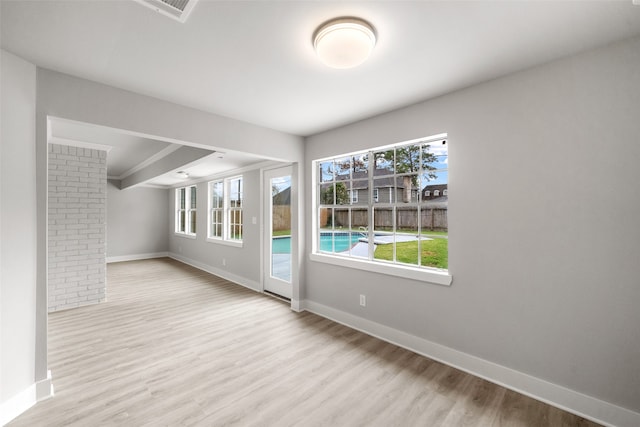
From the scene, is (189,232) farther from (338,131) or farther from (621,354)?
(621,354)

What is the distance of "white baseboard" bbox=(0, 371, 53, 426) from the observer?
181 centimetres

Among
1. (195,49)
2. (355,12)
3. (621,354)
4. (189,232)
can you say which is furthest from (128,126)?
(189,232)

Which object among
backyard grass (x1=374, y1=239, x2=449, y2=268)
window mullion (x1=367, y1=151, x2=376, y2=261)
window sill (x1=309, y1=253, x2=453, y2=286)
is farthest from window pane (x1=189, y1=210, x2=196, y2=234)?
backyard grass (x1=374, y1=239, x2=449, y2=268)

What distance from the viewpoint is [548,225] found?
6.69 feet

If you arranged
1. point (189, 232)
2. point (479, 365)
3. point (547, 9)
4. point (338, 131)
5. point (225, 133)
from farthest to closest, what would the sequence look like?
point (189, 232) < point (338, 131) < point (225, 133) < point (479, 365) < point (547, 9)

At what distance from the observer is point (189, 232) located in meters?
7.97

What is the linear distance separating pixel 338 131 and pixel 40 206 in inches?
118

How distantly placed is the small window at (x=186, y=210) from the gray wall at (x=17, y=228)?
5.75 meters

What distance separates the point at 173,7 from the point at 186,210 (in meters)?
7.39

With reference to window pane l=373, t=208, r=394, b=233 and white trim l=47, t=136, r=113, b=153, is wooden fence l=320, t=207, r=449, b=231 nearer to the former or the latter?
window pane l=373, t=208, r=394, b=233

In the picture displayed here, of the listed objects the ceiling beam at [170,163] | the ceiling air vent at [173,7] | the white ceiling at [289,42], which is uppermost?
the white ceiling at [289,42]

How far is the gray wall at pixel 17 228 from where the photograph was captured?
182 centimetres

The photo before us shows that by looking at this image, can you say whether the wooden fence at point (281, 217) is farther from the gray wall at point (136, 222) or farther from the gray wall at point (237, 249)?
the gray wall at point (136, 222)

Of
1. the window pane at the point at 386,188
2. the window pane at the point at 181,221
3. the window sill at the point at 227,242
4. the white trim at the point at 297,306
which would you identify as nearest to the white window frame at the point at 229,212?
the window sill at the point at 227,242
